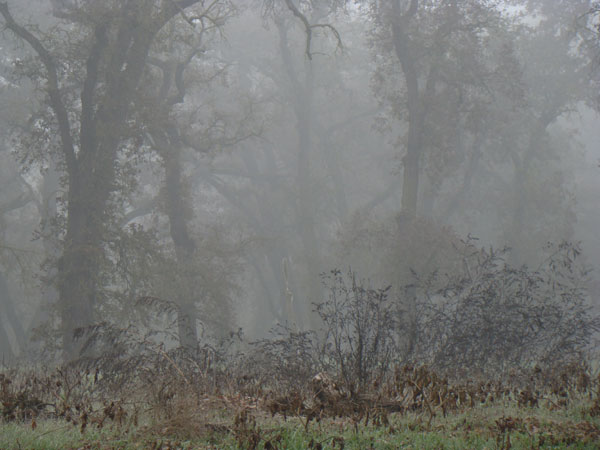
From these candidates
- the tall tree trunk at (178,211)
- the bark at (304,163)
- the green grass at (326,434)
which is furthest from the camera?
the bark at (304,163)

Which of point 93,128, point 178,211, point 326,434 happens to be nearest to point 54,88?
point 93,128

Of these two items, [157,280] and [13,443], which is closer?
[13,443]

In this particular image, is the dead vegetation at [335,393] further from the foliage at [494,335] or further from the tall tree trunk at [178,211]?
the tall tree trunk at [178,211]

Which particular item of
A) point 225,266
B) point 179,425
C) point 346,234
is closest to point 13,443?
point 179,425

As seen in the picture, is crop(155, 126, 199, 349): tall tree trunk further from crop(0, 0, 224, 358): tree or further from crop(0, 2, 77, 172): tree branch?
crop(0, 2, 77, 172): tree branch

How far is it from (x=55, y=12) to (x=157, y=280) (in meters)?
7.78

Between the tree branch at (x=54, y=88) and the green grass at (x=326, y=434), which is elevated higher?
the tree branch at (x=54, y=88)

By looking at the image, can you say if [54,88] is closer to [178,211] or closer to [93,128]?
[93,128]

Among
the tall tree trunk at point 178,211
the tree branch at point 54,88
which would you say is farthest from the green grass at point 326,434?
the tall tree trunk at point 178,211

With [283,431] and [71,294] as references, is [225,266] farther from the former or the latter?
[283,431]

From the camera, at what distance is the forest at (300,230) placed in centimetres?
622

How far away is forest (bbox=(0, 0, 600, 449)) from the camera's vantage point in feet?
20.4

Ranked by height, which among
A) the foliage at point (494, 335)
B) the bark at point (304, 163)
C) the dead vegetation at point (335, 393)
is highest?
the bark at point (304, 163)

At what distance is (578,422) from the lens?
567 cm
